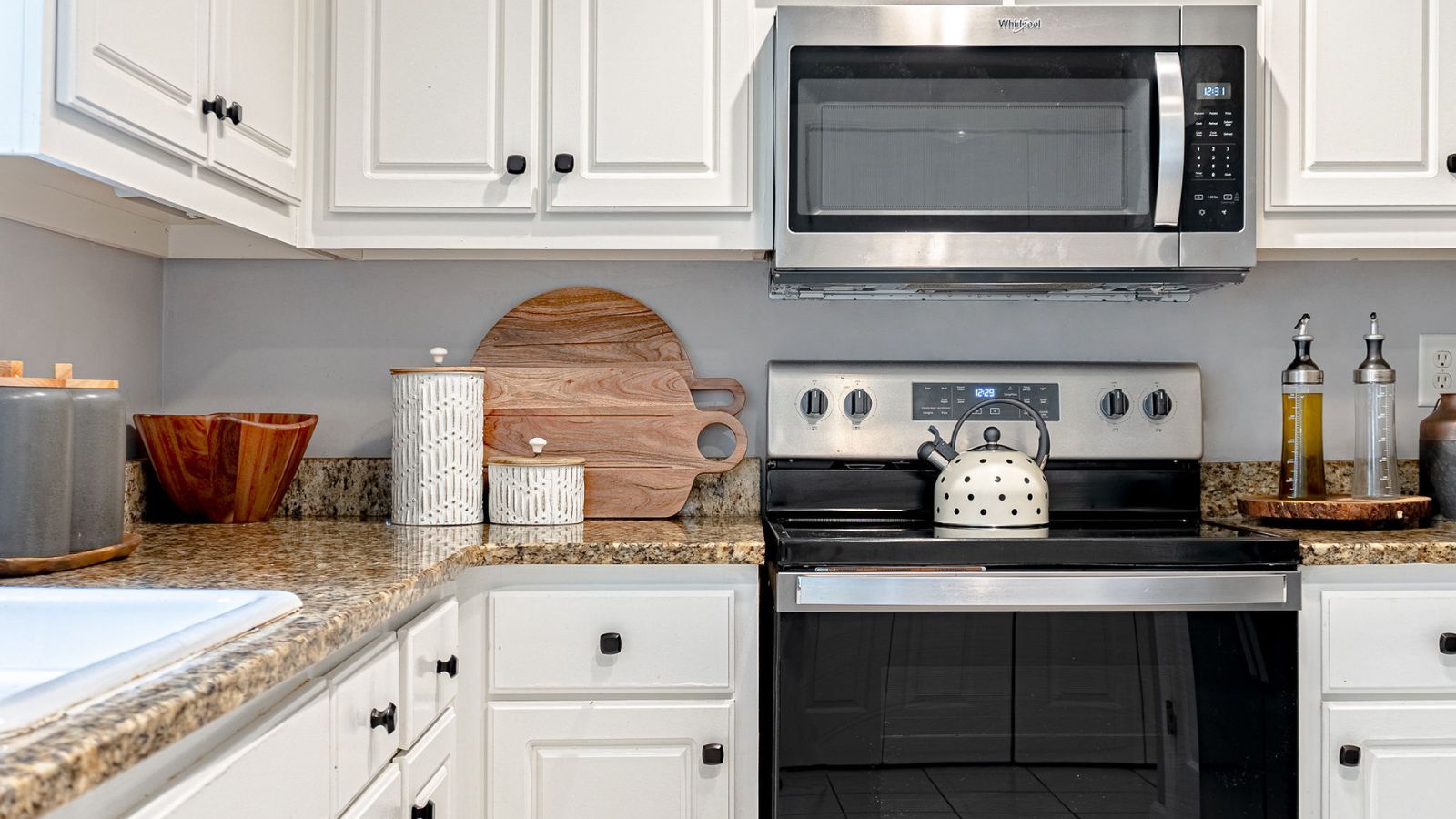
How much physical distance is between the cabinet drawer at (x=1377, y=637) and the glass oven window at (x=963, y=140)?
0.67m

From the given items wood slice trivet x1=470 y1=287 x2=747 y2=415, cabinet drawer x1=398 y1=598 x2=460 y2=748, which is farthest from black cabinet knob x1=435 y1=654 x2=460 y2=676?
wood slice trivet x1=470 y1=287 x2=747 y2=415

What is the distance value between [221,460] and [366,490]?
324mm

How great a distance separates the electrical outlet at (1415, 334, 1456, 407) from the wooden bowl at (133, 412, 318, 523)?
6.97 feet

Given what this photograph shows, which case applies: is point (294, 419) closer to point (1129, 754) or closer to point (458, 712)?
point (458, 712)

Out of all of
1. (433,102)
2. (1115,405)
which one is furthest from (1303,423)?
(433,102)

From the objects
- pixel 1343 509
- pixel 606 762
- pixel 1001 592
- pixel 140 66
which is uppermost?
pixel 140 66

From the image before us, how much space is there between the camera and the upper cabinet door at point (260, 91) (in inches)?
58.3

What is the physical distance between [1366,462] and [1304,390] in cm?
19

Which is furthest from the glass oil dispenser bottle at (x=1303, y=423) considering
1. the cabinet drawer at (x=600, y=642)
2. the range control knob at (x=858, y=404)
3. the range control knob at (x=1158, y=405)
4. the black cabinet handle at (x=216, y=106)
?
the black cabinet handle at (x=216, y=106)

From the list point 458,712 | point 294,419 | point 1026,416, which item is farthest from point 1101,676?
point 294,419

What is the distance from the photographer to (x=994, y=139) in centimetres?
174

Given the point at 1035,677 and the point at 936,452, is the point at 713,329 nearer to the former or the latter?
the point at 936,452

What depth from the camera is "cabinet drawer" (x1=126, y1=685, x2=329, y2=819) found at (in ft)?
2.39

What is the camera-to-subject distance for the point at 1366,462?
6.22 ft
